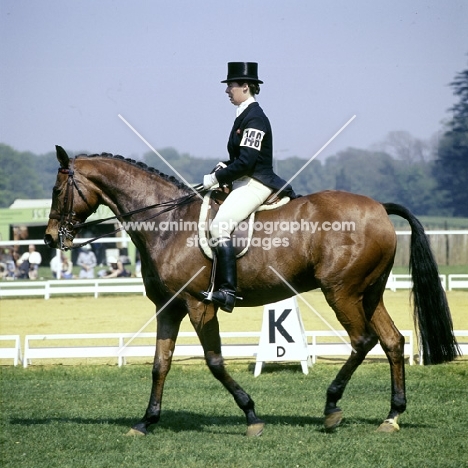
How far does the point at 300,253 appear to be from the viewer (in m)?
7.25

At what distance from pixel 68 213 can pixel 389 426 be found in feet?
11.2

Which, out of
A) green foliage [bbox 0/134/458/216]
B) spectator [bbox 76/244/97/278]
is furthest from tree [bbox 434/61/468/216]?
spectator [bbox 76/244/97/278]

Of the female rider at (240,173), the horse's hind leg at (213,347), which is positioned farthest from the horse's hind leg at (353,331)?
the female rider at (240,173)

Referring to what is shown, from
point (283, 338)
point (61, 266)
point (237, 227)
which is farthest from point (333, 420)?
point (61, 266)

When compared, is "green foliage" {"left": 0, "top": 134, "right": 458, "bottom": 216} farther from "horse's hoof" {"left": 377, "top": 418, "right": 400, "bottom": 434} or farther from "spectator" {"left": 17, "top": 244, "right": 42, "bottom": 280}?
"horse's hoof" {"left": 377, "top": 418, "right": 400, "bottom": 434}

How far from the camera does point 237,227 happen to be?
23.8ft

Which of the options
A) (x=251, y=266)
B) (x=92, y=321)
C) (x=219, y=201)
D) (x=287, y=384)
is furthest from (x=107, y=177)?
(x=92, y=321)

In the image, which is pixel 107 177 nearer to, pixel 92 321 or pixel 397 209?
pixel 397 209

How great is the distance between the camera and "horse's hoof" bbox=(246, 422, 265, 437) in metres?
6.98

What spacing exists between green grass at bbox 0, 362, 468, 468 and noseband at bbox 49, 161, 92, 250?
1729 millimetres

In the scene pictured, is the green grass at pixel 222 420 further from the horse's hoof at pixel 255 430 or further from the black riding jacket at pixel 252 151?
the black riding jacket at pixel 252 151

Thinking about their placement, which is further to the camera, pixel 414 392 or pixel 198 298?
pixel 414 392

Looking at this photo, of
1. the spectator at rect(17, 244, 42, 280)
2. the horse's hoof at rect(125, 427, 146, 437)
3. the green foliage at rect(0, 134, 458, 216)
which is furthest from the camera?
the green foliage at rect(0, 134, 458, 216)

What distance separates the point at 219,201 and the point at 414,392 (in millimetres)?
3251
